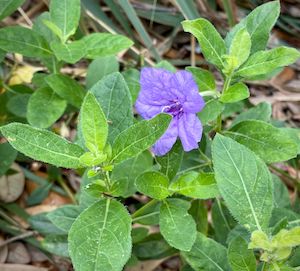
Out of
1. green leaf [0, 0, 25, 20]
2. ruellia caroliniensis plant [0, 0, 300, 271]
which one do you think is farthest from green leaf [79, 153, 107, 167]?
green leaf [0, 0, 25, 20]

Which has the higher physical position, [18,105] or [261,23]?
[261,23]

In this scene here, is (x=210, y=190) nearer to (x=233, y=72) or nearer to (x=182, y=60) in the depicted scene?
(x=233, y=72)

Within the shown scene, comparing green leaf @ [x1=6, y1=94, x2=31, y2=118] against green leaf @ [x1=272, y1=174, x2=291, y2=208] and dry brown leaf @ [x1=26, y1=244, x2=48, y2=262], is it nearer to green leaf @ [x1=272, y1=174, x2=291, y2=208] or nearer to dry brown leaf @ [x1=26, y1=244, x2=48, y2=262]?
dry brown leaf @ [x1=26, y1=244, x2=48, y2=262]

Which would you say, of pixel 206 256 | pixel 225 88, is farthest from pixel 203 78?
pixel 206 256

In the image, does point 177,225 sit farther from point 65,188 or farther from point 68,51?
point 65,188

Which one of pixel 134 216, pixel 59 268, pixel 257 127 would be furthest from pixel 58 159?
pixel 59 268

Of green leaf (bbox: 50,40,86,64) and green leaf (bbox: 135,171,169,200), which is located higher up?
green leaf (bbox: 50,40,86,64)
